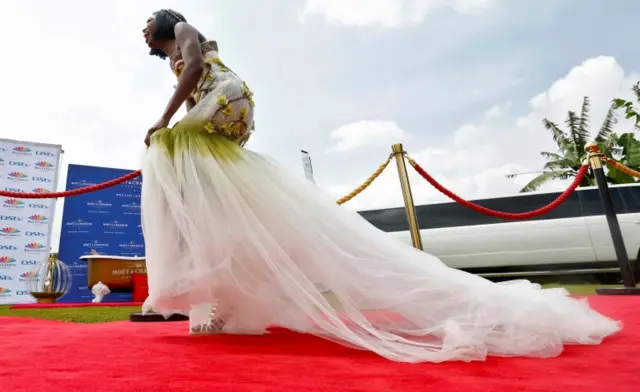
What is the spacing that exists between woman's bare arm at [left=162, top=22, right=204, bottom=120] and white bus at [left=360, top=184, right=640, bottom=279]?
5.71m

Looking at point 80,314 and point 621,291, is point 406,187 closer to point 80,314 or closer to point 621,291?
point 621,291

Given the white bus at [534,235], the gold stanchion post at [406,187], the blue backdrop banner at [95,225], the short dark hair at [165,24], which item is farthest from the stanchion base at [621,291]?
the blue backdrop banner at [95,225]

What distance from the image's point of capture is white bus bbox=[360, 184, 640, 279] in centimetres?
641

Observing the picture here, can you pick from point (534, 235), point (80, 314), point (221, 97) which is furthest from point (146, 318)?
point (534, 235)

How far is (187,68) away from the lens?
187 cm

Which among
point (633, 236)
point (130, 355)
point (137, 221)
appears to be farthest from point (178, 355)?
point (137, 221)

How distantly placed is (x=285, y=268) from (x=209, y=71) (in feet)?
3.48

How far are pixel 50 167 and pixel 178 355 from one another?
9.22m

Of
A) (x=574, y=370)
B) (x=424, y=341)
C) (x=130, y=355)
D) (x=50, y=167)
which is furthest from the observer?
(x=50, y=167)

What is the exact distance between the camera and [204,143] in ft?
5.94

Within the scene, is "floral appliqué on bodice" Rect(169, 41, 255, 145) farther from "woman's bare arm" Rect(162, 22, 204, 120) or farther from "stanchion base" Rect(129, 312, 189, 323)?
"stanchion base" Rect(129, 312, 189, 323)

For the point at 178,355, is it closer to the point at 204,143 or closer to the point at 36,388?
the point at 36,388

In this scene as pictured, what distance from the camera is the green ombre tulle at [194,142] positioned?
1794mm

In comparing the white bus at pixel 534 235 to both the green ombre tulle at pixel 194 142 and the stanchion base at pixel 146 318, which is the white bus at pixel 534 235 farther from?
the green ombre tulle at pixel 194 142
